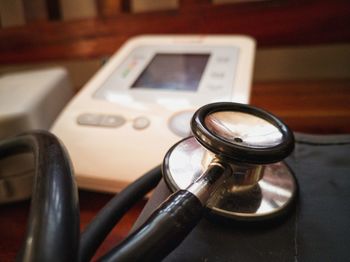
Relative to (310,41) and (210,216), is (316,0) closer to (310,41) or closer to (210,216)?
(310,41)

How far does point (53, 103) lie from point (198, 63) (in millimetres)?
268

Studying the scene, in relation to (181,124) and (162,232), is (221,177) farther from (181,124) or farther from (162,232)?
(181,124)

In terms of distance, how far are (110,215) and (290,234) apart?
0.16 meters

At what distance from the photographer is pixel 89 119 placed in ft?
1.60

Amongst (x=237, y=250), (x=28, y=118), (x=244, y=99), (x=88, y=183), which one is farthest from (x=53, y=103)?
(x=237, y=250)

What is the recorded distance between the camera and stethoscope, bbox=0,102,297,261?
0.19 meters

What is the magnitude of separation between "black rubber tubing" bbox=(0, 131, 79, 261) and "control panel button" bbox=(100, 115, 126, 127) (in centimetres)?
19

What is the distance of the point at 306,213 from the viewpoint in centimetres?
29

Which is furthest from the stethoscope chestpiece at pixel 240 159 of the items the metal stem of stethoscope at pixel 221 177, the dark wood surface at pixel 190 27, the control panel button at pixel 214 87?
the dark wood surface at pixel 190 27

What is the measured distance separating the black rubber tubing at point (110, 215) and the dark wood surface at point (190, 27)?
1.71ft

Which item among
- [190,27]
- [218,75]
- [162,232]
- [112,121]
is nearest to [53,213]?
[162,232]

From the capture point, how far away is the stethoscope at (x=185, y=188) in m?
0.19

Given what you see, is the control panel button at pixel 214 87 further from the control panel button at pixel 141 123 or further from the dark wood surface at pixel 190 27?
the dark wood surface at pixel 190 27

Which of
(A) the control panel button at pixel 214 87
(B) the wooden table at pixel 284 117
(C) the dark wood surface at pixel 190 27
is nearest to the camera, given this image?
(B) the wooden table at pixel 284 117
